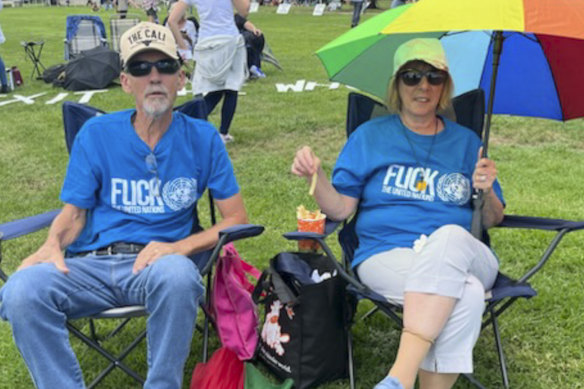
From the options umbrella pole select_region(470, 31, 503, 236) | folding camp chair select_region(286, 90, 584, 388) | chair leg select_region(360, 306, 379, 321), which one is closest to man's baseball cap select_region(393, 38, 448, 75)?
umbrella pole select_region(470, 31, 503, 236)

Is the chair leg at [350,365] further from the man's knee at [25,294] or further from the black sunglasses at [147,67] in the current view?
the black sunglasses at [147,67]

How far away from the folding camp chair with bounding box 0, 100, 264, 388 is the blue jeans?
0.07 meters

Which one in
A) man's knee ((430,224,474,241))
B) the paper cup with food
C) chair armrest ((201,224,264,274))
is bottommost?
the paper cup with food

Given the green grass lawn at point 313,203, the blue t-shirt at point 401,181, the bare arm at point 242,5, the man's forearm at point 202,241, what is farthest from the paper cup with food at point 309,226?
the bare arm at point 242,5

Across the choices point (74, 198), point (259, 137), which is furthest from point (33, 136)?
point (74, 198)

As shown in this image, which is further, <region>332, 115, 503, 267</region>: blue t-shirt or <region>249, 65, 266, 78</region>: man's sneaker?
<region>249, 65, 266, 78</region>: man's sneaker

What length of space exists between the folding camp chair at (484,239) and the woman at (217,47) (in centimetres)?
313

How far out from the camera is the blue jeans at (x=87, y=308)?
2.20 meters

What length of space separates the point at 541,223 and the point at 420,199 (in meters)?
0.53

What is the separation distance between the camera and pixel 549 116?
3092 millimetres

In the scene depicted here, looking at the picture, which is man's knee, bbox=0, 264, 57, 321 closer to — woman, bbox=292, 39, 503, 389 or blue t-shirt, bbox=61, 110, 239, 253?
blue t-shirt, bbox=61, 110, 239, 253

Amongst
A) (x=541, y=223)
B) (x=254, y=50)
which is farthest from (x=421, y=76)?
(x=254, y=50)

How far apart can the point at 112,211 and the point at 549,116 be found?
2.08 meters

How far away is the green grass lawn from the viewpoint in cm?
295
